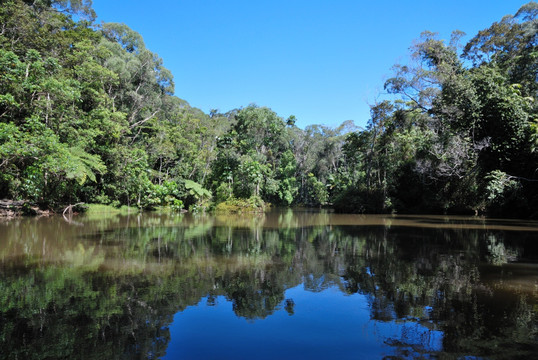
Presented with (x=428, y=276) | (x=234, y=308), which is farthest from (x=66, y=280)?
(x=428, y=276)

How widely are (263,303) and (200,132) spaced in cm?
2660

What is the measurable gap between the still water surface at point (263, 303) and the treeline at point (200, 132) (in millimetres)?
10140

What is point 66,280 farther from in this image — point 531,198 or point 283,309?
point 531,198

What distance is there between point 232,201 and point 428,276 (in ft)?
66.2

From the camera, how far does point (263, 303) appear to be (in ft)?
13.2

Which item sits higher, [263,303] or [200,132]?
[200,132]

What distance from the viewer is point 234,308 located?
3.84m

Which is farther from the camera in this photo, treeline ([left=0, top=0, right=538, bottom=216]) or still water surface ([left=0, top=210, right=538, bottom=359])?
treeline ([left=0, top=0, right=538, bottom=216])

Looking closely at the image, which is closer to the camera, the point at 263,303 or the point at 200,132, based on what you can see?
the point at 263,303

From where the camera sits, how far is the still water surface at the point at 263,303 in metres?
2.82

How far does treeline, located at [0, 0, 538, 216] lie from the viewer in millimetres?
15305

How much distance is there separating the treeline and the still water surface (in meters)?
10.1

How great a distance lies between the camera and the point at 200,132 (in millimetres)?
29453

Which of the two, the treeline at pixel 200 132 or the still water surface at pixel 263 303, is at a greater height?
the treeline at pixel 200 132
